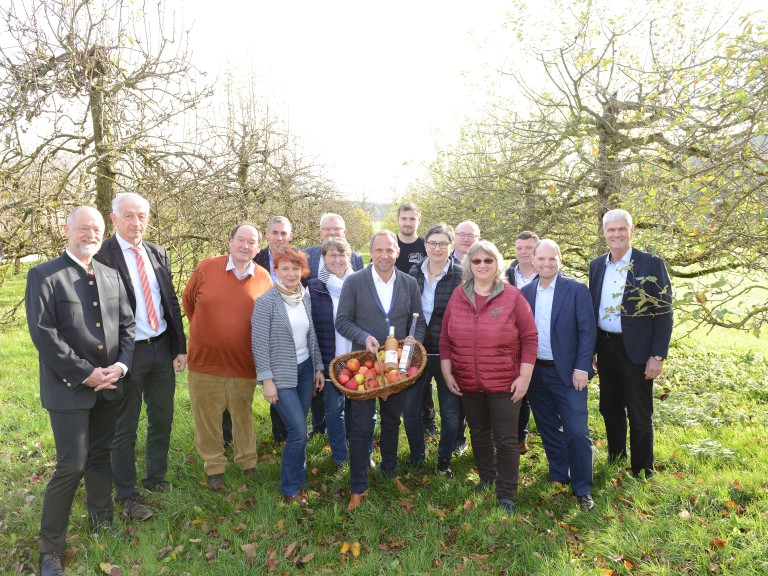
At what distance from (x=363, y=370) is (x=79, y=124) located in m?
5.04

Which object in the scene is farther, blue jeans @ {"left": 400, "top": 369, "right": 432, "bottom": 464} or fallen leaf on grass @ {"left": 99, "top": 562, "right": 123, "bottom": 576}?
blue jeans @ {"left": 400, "top": 369, "right": 432, "bottom": 464}

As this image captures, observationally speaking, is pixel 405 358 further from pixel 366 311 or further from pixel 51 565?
pixel 51 565

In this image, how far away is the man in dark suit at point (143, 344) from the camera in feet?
13.0

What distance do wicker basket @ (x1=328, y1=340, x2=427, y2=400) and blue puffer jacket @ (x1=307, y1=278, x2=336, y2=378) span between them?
1.43 ft

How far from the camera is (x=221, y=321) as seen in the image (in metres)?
4.26

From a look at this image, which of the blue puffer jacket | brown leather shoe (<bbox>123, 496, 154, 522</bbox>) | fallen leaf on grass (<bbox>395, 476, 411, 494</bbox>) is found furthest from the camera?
the blue puffer jacket

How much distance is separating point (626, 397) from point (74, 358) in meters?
4.32

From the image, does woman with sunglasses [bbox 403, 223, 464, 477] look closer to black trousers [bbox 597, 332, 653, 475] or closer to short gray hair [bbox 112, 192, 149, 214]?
black trousers [bbox 597, 332, 653, 475]

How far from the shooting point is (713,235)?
383 centimetres

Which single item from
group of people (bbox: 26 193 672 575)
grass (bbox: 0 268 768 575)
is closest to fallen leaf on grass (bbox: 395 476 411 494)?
grass (bbox: 0 268 768 575)

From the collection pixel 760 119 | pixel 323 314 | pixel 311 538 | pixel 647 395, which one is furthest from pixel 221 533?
pixel 760 119

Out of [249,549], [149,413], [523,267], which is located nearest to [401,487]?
[249,549]

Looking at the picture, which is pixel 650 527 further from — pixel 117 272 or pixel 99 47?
pixel 99 47

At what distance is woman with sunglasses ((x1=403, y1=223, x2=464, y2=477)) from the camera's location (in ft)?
15.1
